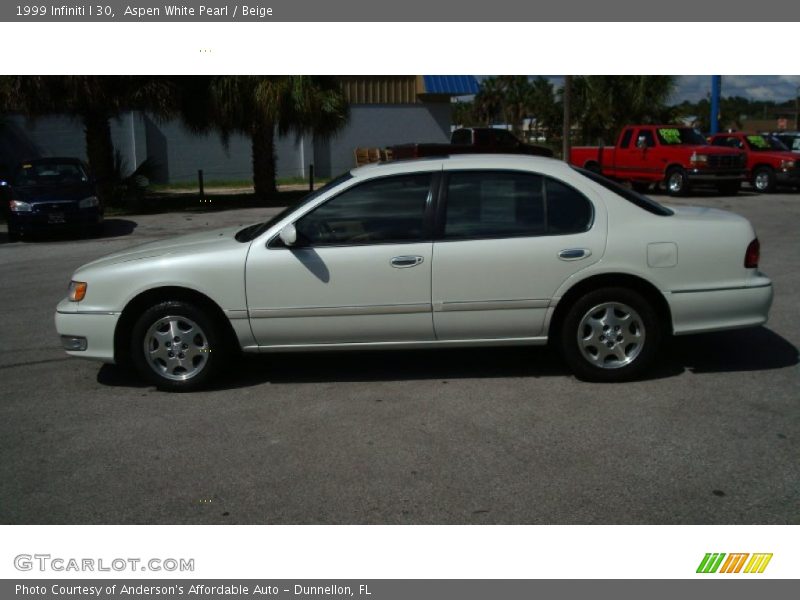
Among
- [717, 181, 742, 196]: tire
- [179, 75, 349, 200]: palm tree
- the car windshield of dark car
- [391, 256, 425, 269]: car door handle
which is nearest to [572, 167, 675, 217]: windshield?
[391, 256, 425, 269]: car door handle

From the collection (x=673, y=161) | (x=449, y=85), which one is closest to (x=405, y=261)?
(x=673, y=161)

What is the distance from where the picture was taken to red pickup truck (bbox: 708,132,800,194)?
2392 cm

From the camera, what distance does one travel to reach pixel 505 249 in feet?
19.5

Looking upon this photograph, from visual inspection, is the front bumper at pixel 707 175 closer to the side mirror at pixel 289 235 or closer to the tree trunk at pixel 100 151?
the tree trunk at pixel 100 151

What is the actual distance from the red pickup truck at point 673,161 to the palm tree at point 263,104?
8080 mm

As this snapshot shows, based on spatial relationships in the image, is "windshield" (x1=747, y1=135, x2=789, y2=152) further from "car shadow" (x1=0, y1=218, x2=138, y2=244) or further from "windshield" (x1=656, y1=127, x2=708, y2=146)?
"car shadow" (x1=0, y1=218, x2=138, y2=244)

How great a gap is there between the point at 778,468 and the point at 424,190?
294 cm

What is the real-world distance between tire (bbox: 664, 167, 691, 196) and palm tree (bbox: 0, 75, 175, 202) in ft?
43.4

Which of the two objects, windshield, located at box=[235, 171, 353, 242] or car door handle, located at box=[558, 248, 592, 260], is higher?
windshield, located at box=[235, 171, 353, 242]

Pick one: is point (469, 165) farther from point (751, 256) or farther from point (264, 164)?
point (264, 164)

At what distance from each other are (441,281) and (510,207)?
0.75m

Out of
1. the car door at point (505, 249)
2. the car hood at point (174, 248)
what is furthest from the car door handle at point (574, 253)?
the car hood at point (174, 248)

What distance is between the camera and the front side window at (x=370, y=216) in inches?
238

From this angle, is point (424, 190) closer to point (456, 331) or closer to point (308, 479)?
point (456, 331)
